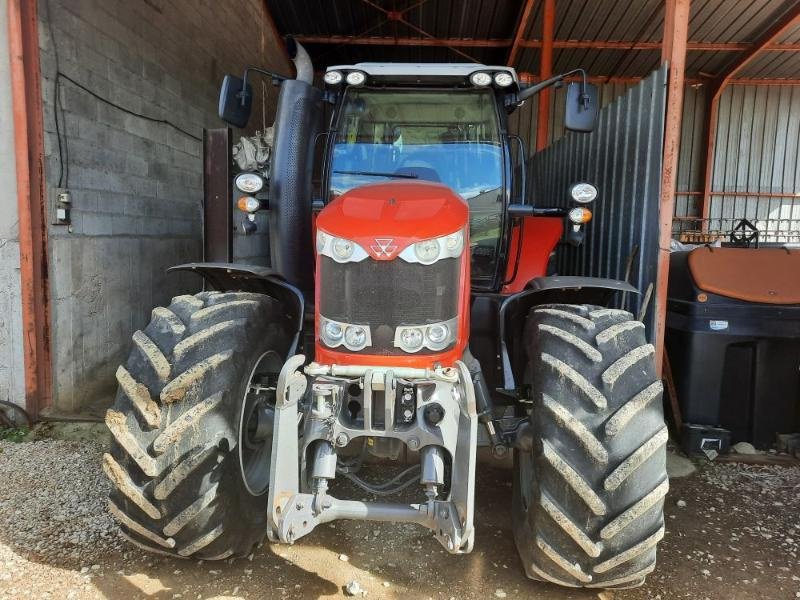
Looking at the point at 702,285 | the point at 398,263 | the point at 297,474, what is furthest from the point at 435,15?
the point at 297,474

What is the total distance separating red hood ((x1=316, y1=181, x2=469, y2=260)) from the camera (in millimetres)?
2346

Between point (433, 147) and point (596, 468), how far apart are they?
6.60 ft

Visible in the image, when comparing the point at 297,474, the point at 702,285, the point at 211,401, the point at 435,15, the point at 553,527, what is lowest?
the point at 553,527

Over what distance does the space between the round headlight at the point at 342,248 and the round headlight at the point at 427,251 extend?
0.25 m

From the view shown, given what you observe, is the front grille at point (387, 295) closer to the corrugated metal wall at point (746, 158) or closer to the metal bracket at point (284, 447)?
the metal bracket at point (284, 447)

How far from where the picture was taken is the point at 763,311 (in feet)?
12.3

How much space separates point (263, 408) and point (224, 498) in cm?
47

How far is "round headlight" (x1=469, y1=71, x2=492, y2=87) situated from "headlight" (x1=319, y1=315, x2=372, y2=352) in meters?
1.74

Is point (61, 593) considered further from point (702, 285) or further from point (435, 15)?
point (435, 15)

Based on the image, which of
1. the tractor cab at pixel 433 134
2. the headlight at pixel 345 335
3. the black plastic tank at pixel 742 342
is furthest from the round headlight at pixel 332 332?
the black plastic tank at pixel 742 342

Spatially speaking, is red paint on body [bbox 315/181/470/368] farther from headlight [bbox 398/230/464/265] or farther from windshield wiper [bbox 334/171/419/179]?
windshield wiper [bbox 334/171/419/179]

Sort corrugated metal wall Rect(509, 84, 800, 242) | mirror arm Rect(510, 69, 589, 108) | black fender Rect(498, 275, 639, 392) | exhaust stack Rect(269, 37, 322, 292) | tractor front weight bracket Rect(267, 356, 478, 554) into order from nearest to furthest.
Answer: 1. tractor front weight bracket Rect(267, 356, 478, 554)
2. black fender Rect(498, 275, 639, 392)
3. mirror arm Rect(510, 69, 589, 108)
4. exhaust stack Rect(269, 37, 322, 292)
5. corrugated metal wall Rect(509, 84, 800, 242)

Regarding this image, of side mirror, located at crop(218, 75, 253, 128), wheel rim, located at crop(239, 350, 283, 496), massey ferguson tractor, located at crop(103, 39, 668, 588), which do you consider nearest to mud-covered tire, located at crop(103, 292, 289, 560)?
massey ferguson tractor, located at crop(103, 39, 668, 588)

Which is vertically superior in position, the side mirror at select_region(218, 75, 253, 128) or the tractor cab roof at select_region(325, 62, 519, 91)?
the tractor cab roof at select_region(325, 62, 519, 91)
